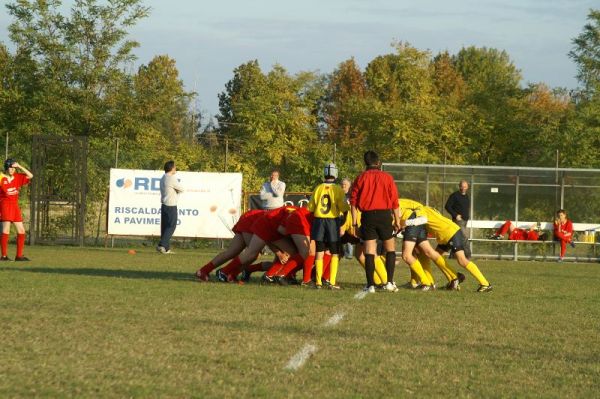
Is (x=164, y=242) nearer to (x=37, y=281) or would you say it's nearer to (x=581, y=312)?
(x=37, y=281)

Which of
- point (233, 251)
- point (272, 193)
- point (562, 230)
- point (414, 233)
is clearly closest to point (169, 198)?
point (272, 193)

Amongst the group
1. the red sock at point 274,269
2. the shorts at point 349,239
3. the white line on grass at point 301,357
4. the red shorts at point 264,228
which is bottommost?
the white line on grass at point 301,357

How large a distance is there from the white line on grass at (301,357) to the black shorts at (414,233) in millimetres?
6425

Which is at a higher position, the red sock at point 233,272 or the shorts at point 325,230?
the shorts at point 325,230

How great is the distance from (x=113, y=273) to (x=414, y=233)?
492 cm

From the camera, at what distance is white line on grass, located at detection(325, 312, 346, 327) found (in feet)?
33.7

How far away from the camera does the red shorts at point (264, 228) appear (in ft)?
49.3

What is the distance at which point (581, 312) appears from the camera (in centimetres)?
1280

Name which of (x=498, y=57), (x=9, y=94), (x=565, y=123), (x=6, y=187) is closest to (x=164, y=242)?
(x=6, y=187)

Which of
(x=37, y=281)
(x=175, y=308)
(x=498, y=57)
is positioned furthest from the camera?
(x=498, y=57)

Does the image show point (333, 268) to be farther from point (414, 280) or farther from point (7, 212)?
point (7, 212)

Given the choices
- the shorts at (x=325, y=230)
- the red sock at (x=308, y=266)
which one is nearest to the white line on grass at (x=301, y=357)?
the shorts at (x=325, y=230)

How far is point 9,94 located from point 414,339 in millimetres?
29194

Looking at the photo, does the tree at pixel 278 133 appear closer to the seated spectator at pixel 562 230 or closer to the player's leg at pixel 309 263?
the seated spectator at pixel 562 230
